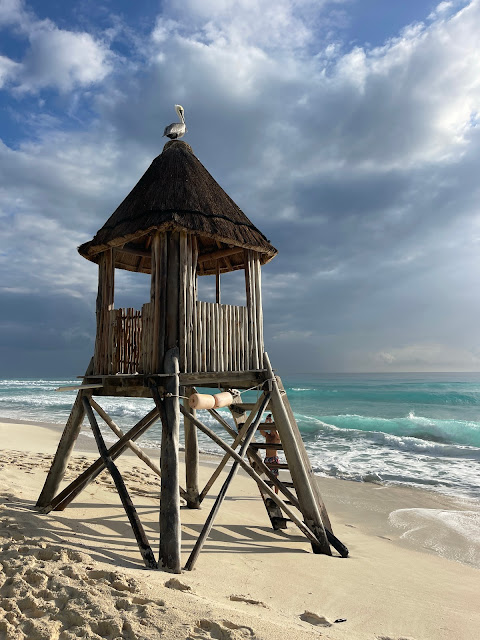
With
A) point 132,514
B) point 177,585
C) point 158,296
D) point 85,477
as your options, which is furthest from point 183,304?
point 177,585

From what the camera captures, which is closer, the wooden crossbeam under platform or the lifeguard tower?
the wooden crossbeam under platform

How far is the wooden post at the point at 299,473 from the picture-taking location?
636cm

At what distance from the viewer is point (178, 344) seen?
6.05 meters

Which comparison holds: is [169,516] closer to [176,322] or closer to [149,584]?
[149,584]

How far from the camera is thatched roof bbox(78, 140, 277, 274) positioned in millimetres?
6164

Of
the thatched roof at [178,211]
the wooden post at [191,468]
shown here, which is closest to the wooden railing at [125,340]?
the thatched roof at [178,211]

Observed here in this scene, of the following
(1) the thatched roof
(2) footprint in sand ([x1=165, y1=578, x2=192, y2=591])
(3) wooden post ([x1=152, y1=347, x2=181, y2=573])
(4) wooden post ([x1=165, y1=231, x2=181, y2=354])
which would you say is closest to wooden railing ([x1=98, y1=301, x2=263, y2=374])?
(4) wooden post ([x1=165, y1=231, x2=181, y2=354])

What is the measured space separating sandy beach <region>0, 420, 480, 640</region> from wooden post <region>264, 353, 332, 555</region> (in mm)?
307

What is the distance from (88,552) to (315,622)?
2.46m

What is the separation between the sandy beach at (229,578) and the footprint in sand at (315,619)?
0.02 m

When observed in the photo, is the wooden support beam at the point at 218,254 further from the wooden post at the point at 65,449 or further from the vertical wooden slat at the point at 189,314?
the wooden post at the point at 65,449

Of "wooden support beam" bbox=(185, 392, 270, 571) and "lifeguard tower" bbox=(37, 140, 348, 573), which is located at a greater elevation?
"lifeguard tower" bbox=(37, 140, 348, 573)

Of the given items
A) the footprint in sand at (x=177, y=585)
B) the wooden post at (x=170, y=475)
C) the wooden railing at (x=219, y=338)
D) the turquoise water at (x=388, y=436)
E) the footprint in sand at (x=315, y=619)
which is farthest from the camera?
the turquoise water at (x=388, y=436)

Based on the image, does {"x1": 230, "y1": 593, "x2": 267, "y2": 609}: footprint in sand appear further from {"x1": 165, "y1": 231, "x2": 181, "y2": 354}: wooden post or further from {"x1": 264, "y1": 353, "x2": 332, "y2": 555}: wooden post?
{"x1": 165, "y1": 231, "x2": 181, "y2": 354}: wooden post
